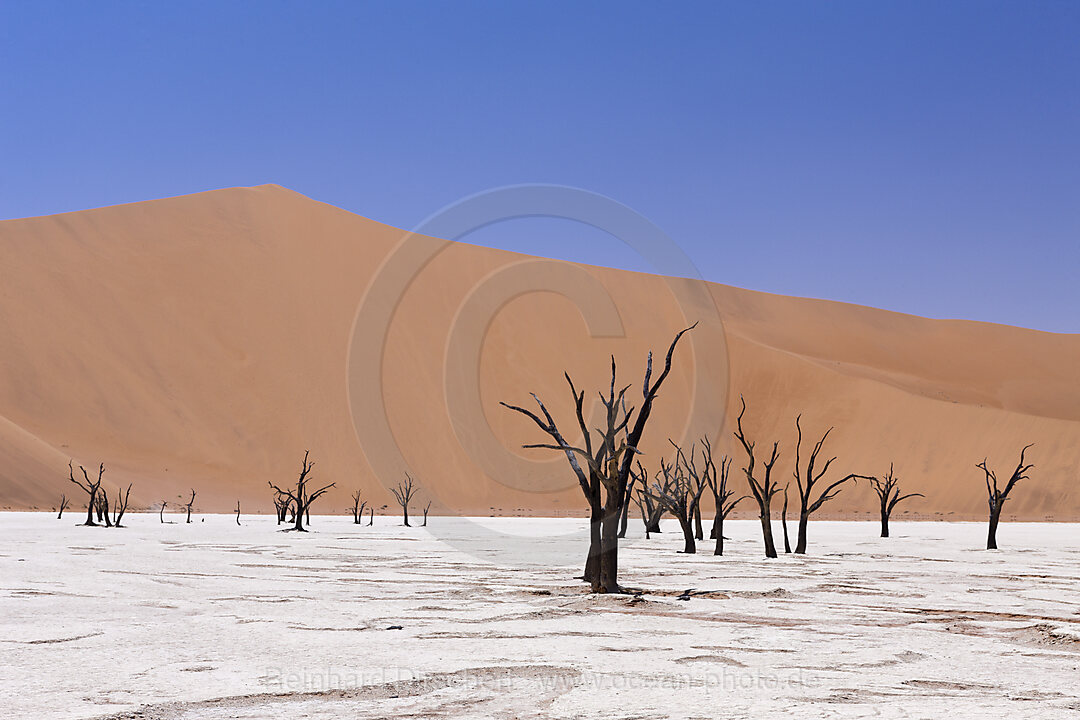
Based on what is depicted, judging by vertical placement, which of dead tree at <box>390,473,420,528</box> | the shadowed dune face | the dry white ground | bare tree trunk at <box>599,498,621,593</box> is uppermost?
the shadowed dune face

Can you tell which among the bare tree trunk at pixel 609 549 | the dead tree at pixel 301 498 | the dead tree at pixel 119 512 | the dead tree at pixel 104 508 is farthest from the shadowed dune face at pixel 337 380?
the bare tree trunk at pixel 609 549

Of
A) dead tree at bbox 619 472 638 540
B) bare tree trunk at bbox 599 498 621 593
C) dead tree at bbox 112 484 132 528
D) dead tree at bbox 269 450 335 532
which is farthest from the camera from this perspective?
dead tree at bbox 112 484 132 528

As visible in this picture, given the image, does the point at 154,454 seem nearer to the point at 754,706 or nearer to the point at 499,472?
the point at 499,472

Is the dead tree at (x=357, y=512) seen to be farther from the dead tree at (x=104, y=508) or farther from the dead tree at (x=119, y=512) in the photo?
the dead tree at (x=104, y=508)

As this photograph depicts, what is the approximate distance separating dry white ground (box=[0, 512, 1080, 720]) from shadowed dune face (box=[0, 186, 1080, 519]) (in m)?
39.3

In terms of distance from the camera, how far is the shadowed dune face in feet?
217

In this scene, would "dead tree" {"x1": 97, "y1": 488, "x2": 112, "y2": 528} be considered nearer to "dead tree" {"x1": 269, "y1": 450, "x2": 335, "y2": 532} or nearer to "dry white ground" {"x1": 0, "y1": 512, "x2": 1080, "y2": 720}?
"dead tree" {"x1": 269, "y1": 450, "x2": 335, "y2": 532}

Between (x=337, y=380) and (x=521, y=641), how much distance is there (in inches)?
2681

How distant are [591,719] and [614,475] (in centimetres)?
888

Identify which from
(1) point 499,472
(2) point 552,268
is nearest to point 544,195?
(1) point 499,472

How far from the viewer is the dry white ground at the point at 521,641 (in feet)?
24.9

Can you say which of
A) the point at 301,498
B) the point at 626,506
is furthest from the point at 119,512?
the point at 626,506

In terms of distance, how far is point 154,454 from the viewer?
212ft

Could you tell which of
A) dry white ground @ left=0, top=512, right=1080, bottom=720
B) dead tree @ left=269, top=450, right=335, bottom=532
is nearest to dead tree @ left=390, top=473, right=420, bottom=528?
dead tree @ left=269, top=450, right=335, bottom=532
